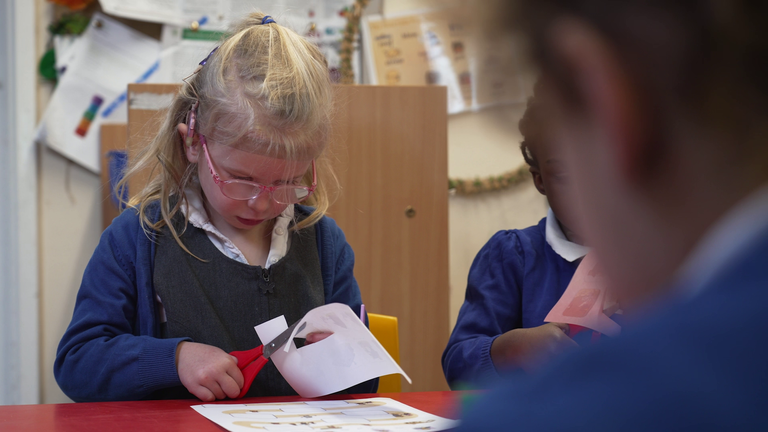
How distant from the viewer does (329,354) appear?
0.83 m

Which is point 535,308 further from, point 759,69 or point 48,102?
point 48,102

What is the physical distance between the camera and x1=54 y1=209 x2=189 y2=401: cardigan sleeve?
32.5 inches

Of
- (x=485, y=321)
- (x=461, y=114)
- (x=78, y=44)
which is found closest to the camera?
(x=485, y=321)

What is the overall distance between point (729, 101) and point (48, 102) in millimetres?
2400

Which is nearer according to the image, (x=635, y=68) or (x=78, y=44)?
(x=635, y=68)

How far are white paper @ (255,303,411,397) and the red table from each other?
0.19 feet

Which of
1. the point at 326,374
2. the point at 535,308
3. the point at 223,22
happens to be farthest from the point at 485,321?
the point at 223,22

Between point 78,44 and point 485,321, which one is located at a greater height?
point 78,44

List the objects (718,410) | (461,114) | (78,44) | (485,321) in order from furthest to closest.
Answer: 1. (461,114)
2. (78,44)
3. (485,321)
4. (718,410)

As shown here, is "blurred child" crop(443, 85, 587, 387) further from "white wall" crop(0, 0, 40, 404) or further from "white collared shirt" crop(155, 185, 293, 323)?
"white wall" crop(0, 0, 40, 404)

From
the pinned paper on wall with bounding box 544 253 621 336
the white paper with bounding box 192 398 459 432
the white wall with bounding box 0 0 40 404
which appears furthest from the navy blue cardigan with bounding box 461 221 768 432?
the white wall with bounding box 0 0 40 404

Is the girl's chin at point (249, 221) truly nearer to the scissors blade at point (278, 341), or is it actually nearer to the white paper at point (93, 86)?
the scissors blade at point (278, 341)

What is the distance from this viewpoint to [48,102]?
2230 mm

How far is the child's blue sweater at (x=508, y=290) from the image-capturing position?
3.40ft
